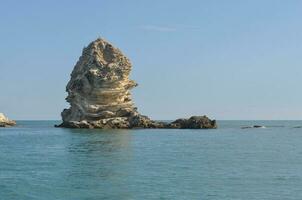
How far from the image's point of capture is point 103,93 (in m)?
110

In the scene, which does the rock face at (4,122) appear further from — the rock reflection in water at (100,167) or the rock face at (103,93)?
the rock reflection in water at (100,167)

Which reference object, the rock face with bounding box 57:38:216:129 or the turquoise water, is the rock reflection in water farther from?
the rock face with bounding box 57:38:216:129

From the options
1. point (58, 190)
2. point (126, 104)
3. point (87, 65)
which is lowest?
point (58, 190)

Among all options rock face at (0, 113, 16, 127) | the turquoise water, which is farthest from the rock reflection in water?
rock face at (0, 113, 16, 127)

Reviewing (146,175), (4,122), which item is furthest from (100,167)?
(4,122)

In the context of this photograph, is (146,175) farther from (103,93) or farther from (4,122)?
(4,122)

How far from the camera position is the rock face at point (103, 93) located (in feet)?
362

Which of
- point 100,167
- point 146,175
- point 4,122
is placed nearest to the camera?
point 146,175

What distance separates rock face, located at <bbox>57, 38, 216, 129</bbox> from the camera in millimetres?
110250

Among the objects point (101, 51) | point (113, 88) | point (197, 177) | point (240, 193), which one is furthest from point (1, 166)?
point (101, 51)

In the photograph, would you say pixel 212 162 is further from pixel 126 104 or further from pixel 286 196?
pixel 126 104

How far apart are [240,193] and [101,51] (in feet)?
297

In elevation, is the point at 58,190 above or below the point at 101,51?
below

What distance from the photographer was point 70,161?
47406 mm
